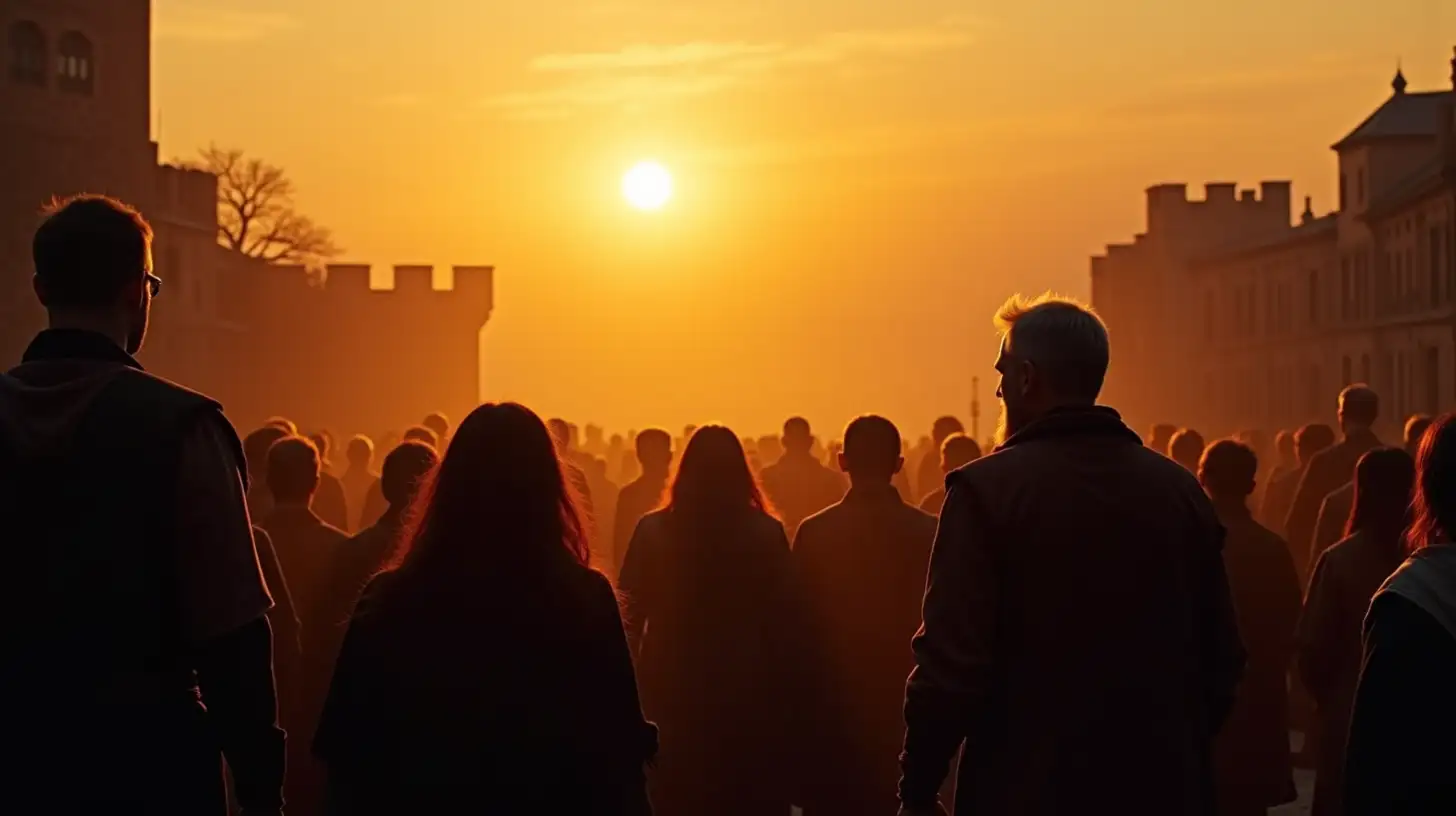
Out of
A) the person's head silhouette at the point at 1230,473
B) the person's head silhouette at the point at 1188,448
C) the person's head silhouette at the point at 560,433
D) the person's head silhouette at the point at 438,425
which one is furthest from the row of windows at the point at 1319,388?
the person's head silhouette at the point at 1230,473

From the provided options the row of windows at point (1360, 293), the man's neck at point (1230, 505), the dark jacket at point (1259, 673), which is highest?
the row of windows at point (1360, 293)

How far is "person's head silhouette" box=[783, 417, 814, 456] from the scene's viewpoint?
14.5 m

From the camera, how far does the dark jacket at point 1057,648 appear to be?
5.09 metres

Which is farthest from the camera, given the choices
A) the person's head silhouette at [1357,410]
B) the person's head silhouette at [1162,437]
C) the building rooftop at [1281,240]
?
the building rooftop at [1281,240]

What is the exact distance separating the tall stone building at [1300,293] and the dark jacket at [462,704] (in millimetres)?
51463

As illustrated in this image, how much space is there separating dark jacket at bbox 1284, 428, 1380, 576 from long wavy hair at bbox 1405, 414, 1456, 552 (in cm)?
842

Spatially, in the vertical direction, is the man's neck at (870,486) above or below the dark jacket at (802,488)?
above

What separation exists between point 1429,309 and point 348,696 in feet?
186

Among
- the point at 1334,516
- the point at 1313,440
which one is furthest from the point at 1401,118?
the point at 1334,516

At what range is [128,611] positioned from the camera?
473cm

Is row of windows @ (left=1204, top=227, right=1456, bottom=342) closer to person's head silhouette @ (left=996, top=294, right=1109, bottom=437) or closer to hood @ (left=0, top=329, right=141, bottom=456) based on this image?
person's head silhouette @ (left=996, top=294, right=1109, bottom=437)

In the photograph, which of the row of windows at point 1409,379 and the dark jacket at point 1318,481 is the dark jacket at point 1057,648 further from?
the row of windows at point 1409,379

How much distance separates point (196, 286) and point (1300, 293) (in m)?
36.0

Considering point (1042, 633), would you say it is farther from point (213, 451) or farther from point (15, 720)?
point (15, 720)
